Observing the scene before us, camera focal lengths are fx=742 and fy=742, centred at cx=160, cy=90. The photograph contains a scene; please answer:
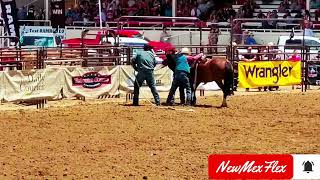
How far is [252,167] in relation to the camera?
639 centimetres

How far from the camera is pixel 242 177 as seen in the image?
254 inches

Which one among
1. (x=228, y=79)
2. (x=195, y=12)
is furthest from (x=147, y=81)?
(x=195, y=12)

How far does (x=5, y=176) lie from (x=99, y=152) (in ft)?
7.13

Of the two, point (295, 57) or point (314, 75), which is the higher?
point (295, 57)

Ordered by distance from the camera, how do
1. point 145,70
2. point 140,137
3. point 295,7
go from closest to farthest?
1. point 140,137
2. point 145,70
3. point 295,7

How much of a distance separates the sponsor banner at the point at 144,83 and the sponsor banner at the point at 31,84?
2.12m

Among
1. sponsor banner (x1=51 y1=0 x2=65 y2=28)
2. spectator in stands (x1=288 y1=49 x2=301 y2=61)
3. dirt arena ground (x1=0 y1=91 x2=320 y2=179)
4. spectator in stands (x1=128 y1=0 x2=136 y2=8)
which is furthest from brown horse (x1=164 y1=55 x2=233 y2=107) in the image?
spectator in stands (x1=128 y1=0 x2=136 y2=8)

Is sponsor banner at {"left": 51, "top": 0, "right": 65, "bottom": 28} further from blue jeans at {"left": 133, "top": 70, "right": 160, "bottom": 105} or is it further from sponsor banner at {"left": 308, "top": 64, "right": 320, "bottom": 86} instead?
blue jeans at {"left": 133, "top": 70, "right": 160, "bottom": 105}

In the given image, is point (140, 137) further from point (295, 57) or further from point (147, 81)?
point (295, 57)

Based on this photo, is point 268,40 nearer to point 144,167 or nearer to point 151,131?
point 151,131

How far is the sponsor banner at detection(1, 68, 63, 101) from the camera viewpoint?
18312 millimetres

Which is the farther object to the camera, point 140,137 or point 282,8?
point 282,8

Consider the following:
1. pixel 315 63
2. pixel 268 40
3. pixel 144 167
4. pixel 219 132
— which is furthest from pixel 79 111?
pixel 268 40

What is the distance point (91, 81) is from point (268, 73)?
Answer: 20.7 feet
